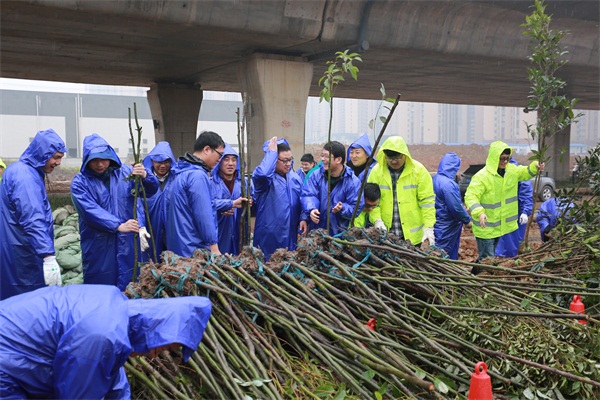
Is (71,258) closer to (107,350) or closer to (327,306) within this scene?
(327,306)

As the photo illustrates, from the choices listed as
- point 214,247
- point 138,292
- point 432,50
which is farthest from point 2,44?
point 138,292

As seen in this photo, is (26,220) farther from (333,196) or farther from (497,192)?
(497,192)

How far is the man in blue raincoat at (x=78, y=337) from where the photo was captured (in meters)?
2.02

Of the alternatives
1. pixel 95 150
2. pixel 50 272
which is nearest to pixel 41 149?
pixel 95 150

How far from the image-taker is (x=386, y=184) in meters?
5.64

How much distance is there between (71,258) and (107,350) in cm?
543

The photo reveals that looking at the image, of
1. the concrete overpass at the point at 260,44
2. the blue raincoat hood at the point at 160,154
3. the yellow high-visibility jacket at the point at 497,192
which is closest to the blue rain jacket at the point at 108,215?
the blue raincoat hood at the point at 160,154

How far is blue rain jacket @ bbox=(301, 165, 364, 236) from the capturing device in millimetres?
5746

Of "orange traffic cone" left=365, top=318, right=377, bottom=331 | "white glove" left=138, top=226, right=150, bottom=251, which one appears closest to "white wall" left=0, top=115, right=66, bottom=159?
"white glove" left=138, top=226, right=150, bottom=251

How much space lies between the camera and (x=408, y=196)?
18.5 feet

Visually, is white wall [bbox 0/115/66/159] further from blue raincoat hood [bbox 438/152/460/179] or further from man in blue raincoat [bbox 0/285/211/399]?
man in blue raincoat [bbox 0/285/211/399]

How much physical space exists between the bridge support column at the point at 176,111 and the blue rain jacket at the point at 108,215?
45.3 ft

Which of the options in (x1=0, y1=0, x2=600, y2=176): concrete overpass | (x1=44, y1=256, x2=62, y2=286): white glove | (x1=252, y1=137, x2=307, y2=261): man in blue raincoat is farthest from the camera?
(x1=0, y1=0, x2=600, y2=176): concrete overpass

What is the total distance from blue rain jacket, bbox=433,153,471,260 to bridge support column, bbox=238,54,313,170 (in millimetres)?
7493
